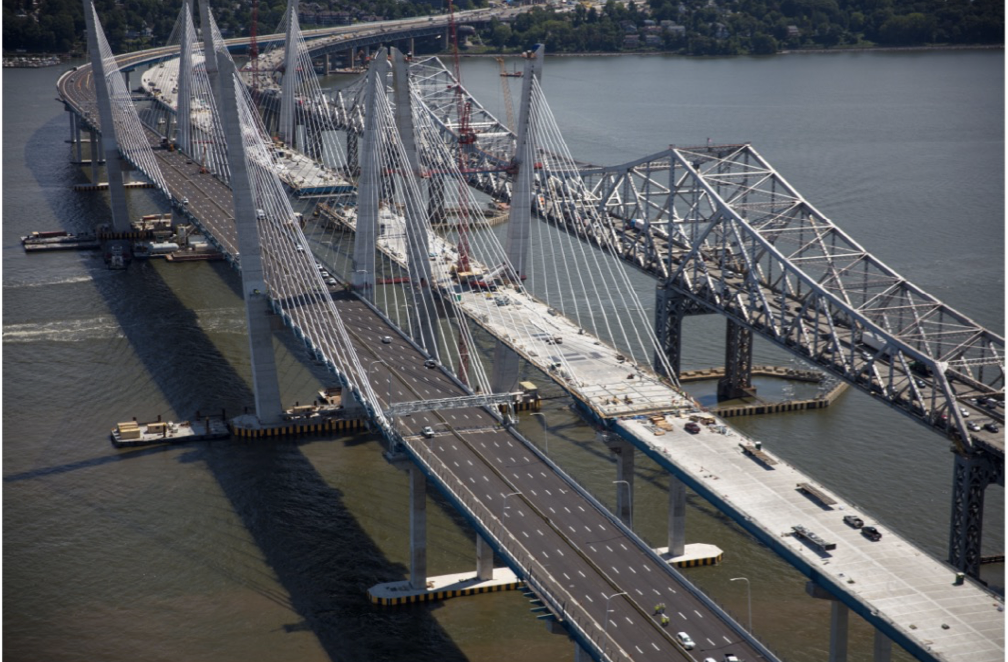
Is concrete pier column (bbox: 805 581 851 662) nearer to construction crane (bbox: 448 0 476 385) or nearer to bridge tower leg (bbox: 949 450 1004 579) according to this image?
bridge tower leg (bbox: 949 450 1004 579)

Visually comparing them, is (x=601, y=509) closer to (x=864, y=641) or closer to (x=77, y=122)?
(x=864, y=641)

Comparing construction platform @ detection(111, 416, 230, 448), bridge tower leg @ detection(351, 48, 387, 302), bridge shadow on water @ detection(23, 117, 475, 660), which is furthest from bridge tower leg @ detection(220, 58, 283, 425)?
bridge tower leg @ detection(351, 48, 387, 302)

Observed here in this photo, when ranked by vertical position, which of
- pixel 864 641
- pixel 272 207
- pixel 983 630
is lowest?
pixel 864 641

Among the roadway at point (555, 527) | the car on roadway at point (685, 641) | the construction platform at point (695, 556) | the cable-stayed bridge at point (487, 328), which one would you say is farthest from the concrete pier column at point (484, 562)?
the car on roadway at point (685, 641)

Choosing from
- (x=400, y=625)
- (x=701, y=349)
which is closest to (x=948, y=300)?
(x=701, y=349)

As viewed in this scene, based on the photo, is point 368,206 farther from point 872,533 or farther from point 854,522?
point 872,533

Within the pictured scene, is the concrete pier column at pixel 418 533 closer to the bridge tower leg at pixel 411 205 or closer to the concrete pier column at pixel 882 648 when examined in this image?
the concrete pier column at pixel 882 648

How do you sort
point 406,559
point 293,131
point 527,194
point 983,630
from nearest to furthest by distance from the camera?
point 983,630, point 406,559, point 527,194, point 293,131
